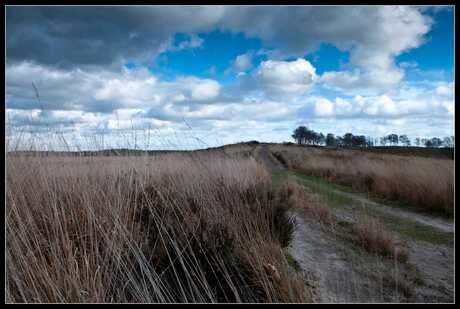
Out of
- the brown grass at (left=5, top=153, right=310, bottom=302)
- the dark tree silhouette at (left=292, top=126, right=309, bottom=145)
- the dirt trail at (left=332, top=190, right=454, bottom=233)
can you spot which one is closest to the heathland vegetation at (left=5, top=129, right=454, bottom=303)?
the brown grass at (left=5, top=153, right=310, bottom=302)

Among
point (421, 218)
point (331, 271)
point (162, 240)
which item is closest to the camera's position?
point (162, 240)

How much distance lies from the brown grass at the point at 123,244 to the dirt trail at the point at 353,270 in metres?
0.50

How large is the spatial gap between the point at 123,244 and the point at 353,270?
239 cm

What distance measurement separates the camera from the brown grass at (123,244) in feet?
6.61

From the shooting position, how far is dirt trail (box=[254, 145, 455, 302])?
2.64m

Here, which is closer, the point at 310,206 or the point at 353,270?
the point at 353,270

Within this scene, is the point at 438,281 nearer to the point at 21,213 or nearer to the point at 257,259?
the point at 257,259

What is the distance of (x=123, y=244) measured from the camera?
2.54m

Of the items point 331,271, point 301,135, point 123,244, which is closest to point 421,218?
point 331,271

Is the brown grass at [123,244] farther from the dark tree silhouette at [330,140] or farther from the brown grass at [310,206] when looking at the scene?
the dark tree silhouette at [330,140]

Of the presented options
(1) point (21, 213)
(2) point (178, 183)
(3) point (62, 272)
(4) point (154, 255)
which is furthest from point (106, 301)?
(2) point (178, 183)

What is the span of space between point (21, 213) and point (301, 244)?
3561 mm

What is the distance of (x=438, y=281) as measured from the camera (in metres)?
3.26

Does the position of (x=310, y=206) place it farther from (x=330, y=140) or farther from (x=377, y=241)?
(x=330, y=140)
